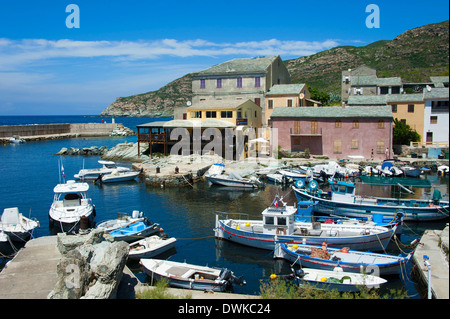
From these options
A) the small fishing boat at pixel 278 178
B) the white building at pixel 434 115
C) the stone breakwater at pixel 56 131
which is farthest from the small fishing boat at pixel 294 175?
the stone breakwater at pixel 56 131

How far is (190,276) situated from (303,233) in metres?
8.40

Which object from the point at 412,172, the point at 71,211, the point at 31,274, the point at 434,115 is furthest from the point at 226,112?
→ the point at 31,274

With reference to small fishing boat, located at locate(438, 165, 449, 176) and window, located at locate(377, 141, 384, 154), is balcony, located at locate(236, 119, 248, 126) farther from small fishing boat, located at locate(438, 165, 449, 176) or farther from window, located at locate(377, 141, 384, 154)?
small fishing boat, located at locate(438, 165, 449, 176)

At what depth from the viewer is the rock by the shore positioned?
461 inches

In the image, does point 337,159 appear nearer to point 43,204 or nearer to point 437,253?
point 437,253

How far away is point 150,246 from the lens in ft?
71.3

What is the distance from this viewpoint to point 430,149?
50375 millimetres

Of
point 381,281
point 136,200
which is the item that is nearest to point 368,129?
point 136,200

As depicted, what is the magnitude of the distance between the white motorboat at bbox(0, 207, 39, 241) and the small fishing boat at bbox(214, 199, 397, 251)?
12408 millimetres

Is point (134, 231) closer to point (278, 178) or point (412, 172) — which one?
point (278, 178)

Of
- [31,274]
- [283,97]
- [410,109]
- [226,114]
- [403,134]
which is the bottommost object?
[31,274]

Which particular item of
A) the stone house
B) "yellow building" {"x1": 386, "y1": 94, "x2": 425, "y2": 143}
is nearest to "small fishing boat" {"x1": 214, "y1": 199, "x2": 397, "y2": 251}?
the stone house

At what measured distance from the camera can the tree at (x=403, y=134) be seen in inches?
2088

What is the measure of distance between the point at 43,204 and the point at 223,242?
62.4ft
